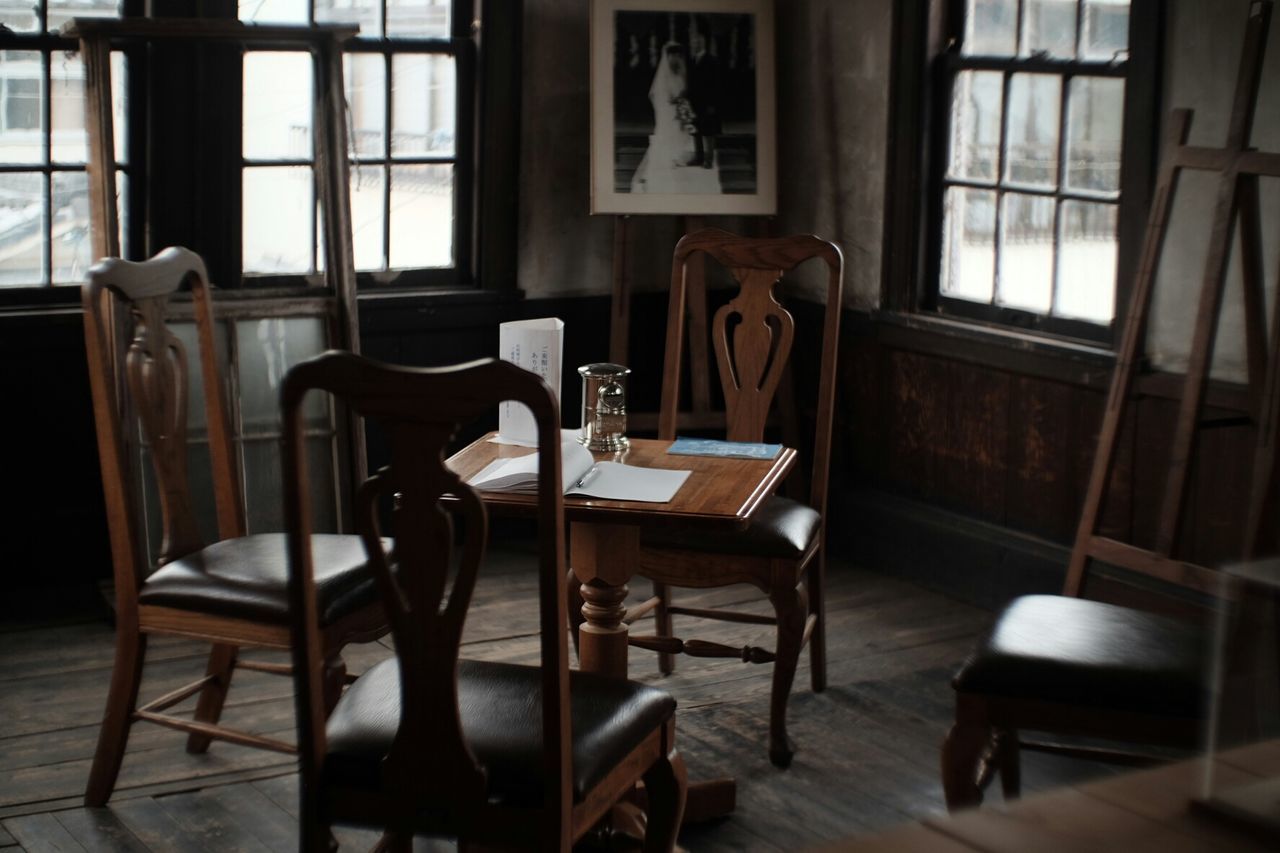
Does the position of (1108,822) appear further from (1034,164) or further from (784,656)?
(1034,164)

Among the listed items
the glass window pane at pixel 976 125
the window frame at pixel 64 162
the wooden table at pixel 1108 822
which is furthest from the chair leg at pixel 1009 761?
the window frame at pixel 64 162

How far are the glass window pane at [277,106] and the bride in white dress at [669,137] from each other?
1028 mm

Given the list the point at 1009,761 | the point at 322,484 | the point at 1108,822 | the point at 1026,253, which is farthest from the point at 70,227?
the point at 1108,822

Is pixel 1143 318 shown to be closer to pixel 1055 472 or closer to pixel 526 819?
pixel 1055 472

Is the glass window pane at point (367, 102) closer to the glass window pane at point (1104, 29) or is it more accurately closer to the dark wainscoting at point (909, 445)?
the dark wainscoting at point (909, 445)

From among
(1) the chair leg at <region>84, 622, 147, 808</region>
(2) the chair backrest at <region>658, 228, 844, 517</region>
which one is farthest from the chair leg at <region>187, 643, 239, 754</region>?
(2) the chair backrest at <region>658, 228, 844, 517</region>

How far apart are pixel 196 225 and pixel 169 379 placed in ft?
4.92

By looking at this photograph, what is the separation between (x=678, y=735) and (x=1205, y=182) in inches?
72.2

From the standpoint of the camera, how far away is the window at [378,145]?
4.36m

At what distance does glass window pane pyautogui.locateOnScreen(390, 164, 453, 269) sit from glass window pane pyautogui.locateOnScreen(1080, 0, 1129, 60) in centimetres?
198

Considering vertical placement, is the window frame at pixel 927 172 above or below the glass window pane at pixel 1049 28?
below

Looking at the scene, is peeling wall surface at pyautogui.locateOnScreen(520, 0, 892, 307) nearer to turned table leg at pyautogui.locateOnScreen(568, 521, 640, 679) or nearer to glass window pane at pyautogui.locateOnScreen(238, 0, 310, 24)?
glass window pane at pyautogui.locateOnScreen(238, 0, 310, 24)

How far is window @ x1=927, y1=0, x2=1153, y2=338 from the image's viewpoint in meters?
3.86

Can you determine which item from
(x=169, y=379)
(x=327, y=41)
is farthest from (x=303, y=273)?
(x=169, y=379)
